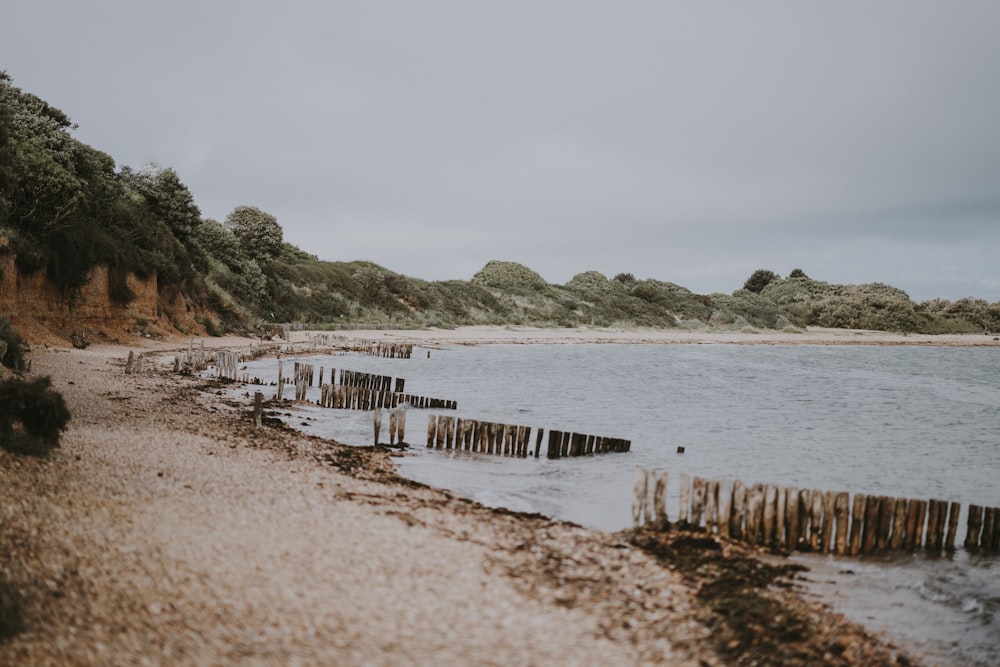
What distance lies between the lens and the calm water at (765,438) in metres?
7.26

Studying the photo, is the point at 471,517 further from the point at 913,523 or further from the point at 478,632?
the point at 913,523

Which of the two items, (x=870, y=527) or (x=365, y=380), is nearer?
(x=870, y=527)

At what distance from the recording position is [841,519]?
808 centimetres

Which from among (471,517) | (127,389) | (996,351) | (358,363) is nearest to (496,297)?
(358,363)

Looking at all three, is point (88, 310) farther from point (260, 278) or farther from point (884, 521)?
point (884, 521)

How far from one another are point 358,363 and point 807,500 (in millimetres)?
25626

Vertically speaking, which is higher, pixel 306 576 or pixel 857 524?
pixel 857 524

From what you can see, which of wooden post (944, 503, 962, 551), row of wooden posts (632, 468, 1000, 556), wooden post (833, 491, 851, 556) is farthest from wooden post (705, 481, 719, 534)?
wooden post (944, 503, 962, 551)

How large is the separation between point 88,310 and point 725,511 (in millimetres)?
25707

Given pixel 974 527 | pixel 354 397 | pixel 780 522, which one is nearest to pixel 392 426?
pixel 354 397

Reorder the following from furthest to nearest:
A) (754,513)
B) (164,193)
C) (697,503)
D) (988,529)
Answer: (164,193)
(988,529)
(697,503)
(754,513)

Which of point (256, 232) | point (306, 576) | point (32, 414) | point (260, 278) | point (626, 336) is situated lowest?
point (306, 576)

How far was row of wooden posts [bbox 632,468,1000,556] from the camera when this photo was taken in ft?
26.5

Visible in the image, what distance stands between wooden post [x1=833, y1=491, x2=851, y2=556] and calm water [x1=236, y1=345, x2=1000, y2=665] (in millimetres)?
217
